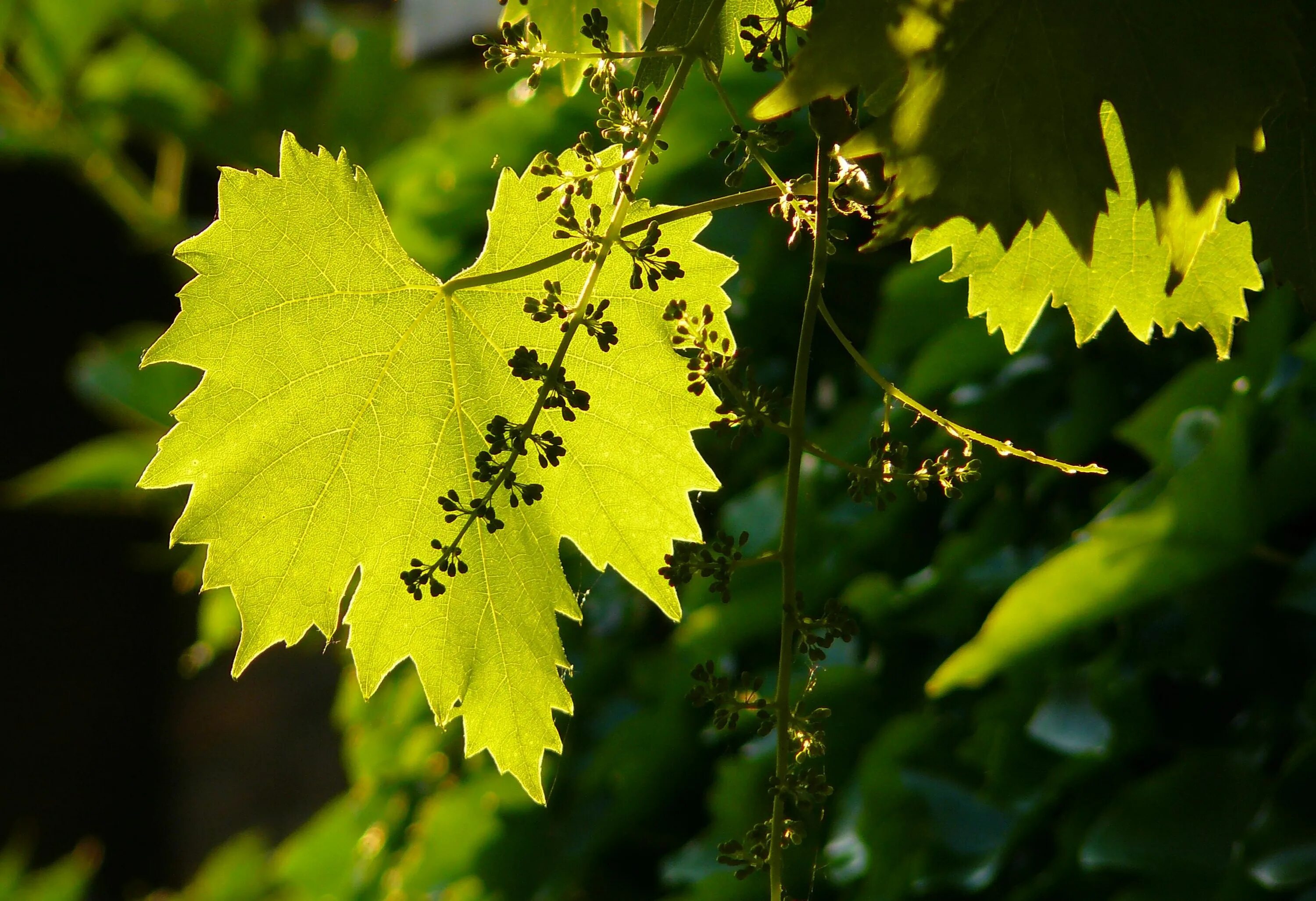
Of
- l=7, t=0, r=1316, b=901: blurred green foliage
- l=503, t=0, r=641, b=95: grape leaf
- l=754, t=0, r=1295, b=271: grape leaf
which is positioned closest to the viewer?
l=754, t=0, r=1295, b=271: grape leaf

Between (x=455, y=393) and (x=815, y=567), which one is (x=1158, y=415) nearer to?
(x=815, y=567)

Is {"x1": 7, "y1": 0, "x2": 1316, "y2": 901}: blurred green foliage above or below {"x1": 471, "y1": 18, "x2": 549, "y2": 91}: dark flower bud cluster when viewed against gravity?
below

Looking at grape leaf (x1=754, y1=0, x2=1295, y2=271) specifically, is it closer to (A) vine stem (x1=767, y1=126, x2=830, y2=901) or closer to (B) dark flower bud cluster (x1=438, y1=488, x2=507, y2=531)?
(A) vine stem (x1=767, y1=126, x2=830, y2=901)

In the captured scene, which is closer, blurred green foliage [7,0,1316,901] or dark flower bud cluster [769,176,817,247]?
dark flower bud cluster [769,176,817,247]

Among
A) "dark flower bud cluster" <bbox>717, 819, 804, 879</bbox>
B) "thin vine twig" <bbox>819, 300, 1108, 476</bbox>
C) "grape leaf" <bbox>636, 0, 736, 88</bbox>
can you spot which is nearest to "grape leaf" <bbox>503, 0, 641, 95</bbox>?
"grape leaf" <bbox>636, 0, 736, 88</bbox>

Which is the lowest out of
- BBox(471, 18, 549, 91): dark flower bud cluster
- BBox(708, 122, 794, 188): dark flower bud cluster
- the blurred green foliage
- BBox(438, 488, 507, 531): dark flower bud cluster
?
the blurred green foliage

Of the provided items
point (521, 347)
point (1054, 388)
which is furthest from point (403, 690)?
point (521, 347)
